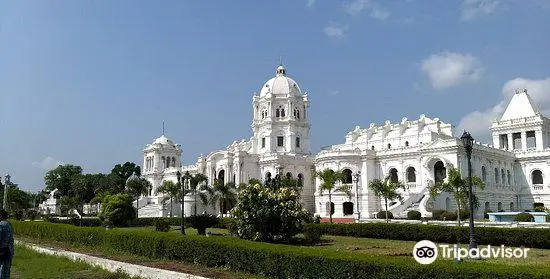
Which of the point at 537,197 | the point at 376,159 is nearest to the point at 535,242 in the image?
the point at 376,159

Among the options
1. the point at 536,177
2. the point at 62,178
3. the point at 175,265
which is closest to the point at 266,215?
the point at 175,265

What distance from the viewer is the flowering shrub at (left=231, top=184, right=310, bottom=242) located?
29.5 metres

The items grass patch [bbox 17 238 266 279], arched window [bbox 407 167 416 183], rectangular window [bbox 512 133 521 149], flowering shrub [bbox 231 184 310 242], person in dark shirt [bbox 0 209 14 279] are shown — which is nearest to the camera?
person in dark shirt [bbox 0 209 14 279]

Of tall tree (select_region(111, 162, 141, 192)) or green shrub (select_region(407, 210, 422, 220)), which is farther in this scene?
tall tree (select_region(111, 162, 141, 192))

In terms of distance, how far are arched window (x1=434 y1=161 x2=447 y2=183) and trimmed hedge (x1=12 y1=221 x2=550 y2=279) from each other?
4116 cm

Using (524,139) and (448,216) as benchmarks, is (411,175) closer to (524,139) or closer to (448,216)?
(448,216)

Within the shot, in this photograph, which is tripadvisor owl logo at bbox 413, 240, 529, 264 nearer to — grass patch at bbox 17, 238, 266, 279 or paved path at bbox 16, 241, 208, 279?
grass patch at bbox 17, 238, 266, 279

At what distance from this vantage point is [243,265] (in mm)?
18266

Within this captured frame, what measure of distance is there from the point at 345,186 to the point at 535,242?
30179mm

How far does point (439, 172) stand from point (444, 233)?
91.0ft

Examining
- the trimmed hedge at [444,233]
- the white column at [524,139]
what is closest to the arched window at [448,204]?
the trimmed hedge at [444,233]

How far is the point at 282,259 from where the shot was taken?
16.6m

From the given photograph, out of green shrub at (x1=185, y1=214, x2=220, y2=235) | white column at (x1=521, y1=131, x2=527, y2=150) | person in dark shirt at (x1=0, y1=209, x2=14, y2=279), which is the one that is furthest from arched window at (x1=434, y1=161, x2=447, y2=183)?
person in dark shirt at (x1=0, y1=209, x2=14, y2=279)

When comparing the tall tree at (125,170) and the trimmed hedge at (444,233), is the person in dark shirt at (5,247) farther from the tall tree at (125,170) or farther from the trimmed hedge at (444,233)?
the tall tree at (125,170)
